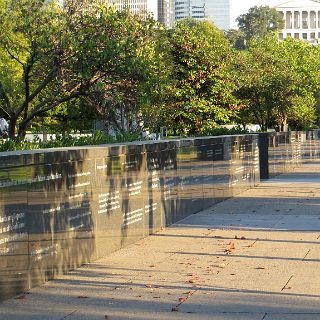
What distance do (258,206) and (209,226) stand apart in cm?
374

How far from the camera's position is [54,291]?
30.2 ft

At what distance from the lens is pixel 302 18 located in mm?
190625

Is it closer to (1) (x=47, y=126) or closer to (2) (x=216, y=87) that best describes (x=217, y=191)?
(2) (x=216, y=87)

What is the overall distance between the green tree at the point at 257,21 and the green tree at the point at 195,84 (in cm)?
11940

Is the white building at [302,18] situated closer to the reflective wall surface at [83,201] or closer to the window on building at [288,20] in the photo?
the window on building at [288,20]

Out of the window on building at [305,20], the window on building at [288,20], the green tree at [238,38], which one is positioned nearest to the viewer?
the green tree at [238,38]

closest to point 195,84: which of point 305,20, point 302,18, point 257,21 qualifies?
point 257,21

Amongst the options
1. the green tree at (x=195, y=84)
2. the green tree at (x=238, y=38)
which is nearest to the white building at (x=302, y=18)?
the green tree at (x=238, y=38)

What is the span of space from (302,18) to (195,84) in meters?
168

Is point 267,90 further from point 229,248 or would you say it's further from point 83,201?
point 83,201

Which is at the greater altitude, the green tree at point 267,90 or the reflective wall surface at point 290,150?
Result: the green tree at point 267,90

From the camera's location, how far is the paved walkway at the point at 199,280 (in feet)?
26.8

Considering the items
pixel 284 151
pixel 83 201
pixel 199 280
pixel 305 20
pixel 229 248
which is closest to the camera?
pixel 199 280

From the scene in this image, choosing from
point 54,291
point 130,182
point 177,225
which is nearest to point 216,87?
point 177,225
